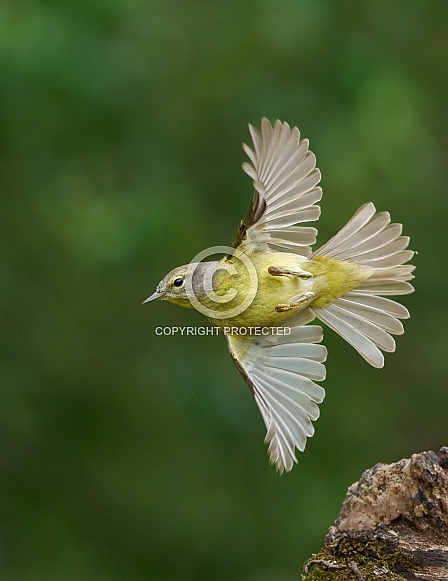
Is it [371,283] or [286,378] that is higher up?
[371,283]

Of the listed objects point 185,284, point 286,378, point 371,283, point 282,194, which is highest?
point 282,194

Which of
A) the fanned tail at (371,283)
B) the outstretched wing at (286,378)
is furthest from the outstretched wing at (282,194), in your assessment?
the outstretched wing at (286,378)

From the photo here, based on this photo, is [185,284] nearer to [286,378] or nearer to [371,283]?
[286,378]

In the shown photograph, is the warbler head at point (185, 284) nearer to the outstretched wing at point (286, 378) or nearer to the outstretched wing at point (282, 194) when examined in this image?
the outstretched wing at point (282, 194)

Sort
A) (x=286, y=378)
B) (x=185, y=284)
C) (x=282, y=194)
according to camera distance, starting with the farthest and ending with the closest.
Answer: (x=286, y=378) → (x=282, y=194) → (x=185, y=284)

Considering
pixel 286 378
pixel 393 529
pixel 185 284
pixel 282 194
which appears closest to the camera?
pixel 393 529

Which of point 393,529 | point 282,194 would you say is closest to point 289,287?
point 282,194

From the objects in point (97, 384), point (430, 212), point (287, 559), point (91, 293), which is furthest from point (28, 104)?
point (287, 559)
